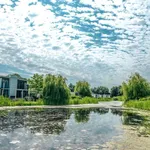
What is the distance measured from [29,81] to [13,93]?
473 centimetres

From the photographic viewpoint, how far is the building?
1752 inches

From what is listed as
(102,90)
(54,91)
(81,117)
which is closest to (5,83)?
(54,91)

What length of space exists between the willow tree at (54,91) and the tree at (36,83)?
36.2 ft

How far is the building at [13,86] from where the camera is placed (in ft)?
146

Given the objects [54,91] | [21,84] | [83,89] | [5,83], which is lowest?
[54,91]

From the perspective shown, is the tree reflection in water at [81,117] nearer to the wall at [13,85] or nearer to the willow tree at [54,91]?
the willow tree at [54,91]

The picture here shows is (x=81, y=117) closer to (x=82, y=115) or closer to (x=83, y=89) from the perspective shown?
(x=82, y=115)

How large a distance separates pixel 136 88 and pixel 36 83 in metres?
19.8

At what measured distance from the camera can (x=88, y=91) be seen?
2485 inches

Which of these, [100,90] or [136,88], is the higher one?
[100,90]

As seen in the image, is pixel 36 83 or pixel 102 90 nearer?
pixel 36 83

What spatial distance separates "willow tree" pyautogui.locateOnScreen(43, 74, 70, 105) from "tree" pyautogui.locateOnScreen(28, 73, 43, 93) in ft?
36.2

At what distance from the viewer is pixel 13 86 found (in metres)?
46.8

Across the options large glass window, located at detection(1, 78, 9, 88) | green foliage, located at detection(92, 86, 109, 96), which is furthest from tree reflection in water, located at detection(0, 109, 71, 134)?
green foliage, located at detection(92, 86, 109, 96)
